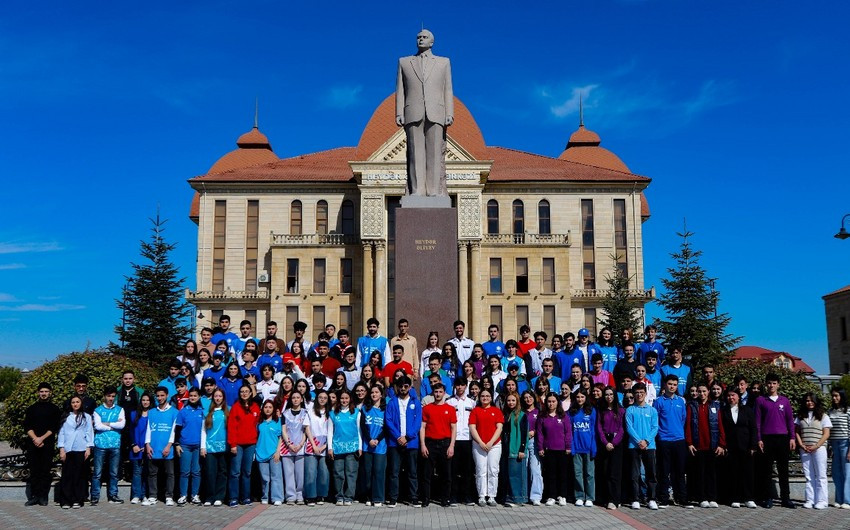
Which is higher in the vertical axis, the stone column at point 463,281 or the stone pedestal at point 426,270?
the stone column at point 463,281

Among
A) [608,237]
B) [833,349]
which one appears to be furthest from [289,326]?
[833,349]

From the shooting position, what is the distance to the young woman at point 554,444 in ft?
36.7

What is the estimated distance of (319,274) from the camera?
50.9 metres

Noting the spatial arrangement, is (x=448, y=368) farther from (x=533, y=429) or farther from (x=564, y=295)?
(x=564, y=295)

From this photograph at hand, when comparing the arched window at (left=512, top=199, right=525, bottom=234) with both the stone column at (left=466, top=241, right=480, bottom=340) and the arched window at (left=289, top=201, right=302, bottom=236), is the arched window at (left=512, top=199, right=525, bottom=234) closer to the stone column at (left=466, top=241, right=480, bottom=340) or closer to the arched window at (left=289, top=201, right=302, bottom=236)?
the stone column at (left=466, top=241, right=480, bottom=340)

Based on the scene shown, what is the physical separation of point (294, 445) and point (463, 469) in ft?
8.30

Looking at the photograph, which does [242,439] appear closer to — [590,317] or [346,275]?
[346,275]

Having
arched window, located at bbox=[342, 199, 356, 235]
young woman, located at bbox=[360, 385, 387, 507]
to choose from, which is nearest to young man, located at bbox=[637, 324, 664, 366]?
young woman, located at bbox=[360, 385, 387, 507]

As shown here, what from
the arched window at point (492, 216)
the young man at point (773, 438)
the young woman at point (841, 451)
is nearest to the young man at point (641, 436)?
the young man at point (773, 438)

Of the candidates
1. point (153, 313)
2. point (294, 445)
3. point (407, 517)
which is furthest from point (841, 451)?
point (153, 313)

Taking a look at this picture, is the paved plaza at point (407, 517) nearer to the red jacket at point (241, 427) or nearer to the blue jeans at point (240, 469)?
the blue jeans at point (240, 469)

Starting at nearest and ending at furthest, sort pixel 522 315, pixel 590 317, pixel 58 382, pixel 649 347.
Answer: pixel 649 347 → pixel 58 382 → pixel 522 315 → pixel 590 317

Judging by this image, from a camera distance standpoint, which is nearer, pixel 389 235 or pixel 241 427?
pixel 241 427

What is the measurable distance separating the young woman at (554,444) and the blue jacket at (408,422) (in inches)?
70.8
